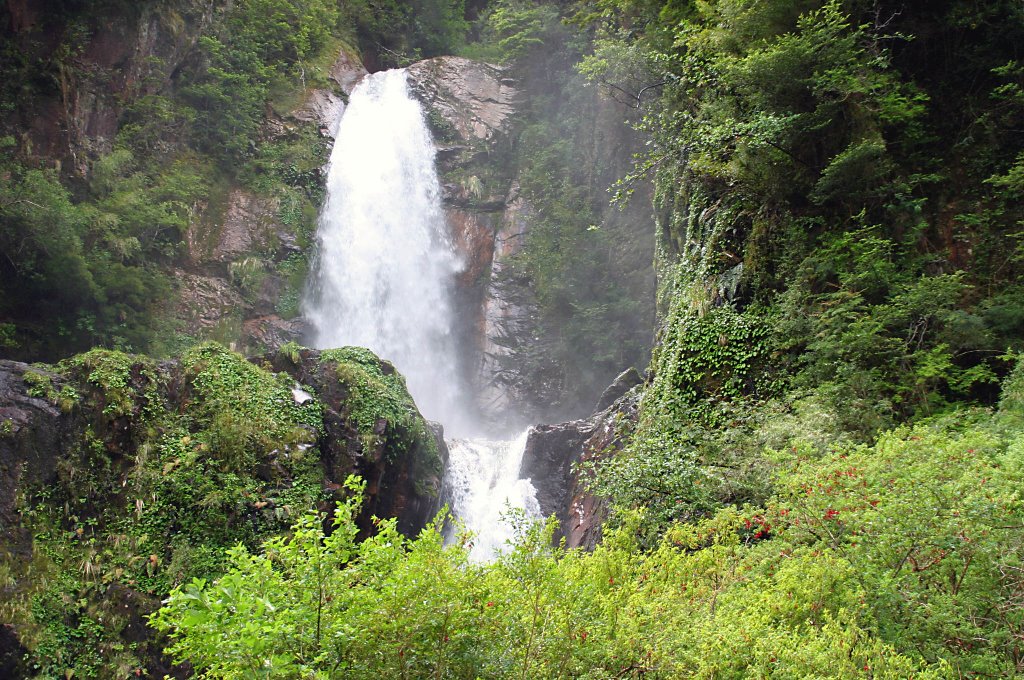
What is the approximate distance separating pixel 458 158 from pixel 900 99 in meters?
17.9

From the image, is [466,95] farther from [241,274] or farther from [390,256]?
[241,274]

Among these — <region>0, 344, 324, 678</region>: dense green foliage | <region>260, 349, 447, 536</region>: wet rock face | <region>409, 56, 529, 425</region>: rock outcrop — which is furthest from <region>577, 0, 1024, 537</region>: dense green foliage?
<region>409, 56, 529, 425</region>: rock outcrop

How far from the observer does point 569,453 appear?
1520 cm

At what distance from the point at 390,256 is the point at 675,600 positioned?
19.5m

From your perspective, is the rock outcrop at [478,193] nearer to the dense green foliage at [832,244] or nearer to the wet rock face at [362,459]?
the wet rock face at [362,459]

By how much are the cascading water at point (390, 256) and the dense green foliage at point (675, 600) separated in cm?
1624

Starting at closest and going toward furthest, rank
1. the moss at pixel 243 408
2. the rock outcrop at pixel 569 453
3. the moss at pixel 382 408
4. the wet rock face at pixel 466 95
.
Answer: the moss at pixel 243 408 < the rock outcrop at pixel 569 453 < the moss at pixel 382 408 < the wet rock face at pixel 466 95

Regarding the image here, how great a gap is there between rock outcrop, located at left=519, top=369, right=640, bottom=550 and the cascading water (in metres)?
4.96

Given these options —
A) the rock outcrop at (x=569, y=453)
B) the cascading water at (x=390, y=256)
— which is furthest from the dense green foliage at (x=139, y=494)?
the cascading water at (x=390, y=256)

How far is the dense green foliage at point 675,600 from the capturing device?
290 cm

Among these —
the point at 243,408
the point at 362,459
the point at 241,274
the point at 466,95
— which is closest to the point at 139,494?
the point at 243,408

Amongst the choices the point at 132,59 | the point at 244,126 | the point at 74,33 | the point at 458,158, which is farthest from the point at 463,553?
the point at 458,158

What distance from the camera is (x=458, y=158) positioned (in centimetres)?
2456

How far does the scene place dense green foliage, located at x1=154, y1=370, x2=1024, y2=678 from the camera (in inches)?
114
